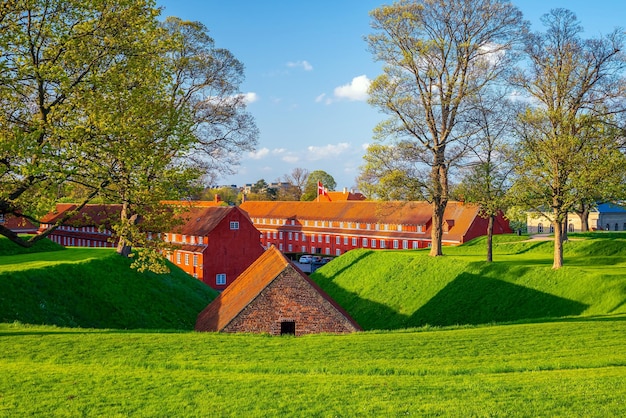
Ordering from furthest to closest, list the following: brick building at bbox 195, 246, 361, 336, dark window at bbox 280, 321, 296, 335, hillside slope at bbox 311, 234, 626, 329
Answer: hillside slope at bbox 311, 234, 626, 329 < dark window at bbox 280, 321, 296, 335 < brick building at bbox 195, 246, 361, 336

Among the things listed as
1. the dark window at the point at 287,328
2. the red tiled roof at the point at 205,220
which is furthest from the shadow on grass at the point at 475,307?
the red tiled roof at the point at 205,220

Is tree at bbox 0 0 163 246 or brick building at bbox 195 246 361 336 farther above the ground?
tree at bbox 0 0 163 246

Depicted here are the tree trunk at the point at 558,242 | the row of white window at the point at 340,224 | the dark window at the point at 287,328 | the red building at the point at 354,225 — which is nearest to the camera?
the dark window at the point at 287,328

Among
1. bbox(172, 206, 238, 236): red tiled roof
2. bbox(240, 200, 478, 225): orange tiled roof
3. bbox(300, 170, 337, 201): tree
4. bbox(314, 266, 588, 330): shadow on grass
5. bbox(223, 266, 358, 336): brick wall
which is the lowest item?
bbox(314, 266, 588, 330): shadow on grass

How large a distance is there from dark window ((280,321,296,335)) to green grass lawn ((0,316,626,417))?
8.78 feet

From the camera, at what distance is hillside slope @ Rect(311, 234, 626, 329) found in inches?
1146

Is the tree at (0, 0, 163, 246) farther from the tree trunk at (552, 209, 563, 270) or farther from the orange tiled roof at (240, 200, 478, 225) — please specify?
the orange tiled roof at (240, 200, 478, 225)

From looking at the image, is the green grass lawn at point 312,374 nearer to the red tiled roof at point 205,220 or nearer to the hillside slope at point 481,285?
the hillside slope at point 481,285

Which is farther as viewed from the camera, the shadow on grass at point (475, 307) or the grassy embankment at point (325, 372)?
the shadow on grass at point (475, 307)

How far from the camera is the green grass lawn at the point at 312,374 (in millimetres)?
11523

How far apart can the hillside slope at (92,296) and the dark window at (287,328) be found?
9036 millimetres

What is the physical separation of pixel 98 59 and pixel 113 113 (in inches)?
72.3

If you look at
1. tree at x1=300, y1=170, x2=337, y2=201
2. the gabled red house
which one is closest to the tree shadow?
the gabled red house

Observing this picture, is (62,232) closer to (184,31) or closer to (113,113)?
(184,31)
